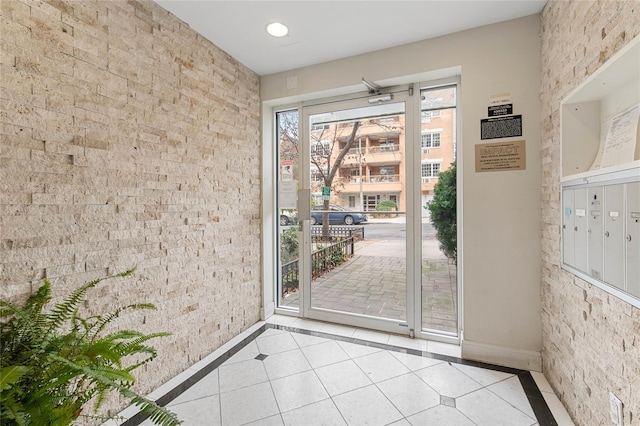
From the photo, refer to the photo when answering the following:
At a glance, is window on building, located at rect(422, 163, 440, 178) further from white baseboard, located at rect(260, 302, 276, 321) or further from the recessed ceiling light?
white baseboard, located at rect(260, 302, 276, 321)

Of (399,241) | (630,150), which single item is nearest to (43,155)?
(399,241)

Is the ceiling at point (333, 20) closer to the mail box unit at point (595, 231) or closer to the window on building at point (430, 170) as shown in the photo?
the window on building at point (430, 170)

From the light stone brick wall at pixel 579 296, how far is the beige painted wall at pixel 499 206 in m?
0.08

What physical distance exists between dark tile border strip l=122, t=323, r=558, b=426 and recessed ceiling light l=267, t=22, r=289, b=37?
8.96 ft

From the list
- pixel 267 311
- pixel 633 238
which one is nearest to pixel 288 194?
pixel 267 311

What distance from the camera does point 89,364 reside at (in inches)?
43.3

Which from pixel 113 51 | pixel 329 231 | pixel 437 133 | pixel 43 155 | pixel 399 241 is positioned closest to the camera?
pixel 43 155

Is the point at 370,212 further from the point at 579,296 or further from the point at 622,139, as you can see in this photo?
the point at 622,139

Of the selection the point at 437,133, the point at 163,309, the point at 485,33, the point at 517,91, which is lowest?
the point at 163,309

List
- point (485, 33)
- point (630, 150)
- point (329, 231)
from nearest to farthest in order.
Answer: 1. point (630, 150)
2. point (485, 33)
3. point (329, 231)

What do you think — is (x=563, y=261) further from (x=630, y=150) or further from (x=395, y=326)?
(x=395, y=326)

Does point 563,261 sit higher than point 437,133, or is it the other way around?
point 437,133

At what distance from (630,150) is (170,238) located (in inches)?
108

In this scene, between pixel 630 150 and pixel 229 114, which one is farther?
pixel 229 114
